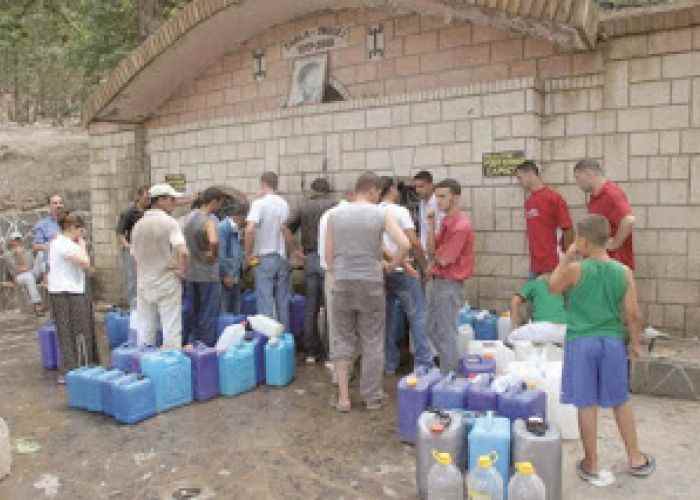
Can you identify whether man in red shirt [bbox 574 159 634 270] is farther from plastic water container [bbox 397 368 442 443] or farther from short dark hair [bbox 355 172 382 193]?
plastic water container [bbox 397 368 442 443]

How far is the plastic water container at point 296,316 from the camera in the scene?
792cm

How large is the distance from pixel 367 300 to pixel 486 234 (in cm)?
268

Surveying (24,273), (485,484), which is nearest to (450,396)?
(485,484)

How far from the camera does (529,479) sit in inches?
136

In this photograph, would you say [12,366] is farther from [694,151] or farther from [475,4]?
[694,151]

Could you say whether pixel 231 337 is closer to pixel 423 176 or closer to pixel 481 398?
pixel 423 176

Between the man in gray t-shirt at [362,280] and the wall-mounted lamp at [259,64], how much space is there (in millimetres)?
4922

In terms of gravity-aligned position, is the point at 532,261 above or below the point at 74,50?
below

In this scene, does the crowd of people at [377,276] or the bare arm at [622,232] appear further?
the bare arm at [622,232]

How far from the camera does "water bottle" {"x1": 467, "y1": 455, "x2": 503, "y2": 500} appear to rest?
351cm

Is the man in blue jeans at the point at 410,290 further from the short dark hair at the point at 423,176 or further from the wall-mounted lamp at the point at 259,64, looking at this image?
the wall-mounted lamp at the point at 259,64

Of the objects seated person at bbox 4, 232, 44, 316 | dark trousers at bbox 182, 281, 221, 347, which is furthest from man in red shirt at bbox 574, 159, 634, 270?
seated person at bbox 4, 232, 44, 316

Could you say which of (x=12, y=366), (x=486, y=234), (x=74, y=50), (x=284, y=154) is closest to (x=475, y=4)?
(x=486, y=234)

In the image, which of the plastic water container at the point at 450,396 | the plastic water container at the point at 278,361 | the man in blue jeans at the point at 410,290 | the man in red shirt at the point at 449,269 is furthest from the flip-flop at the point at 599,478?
the plastic water container at the point at 278,361
